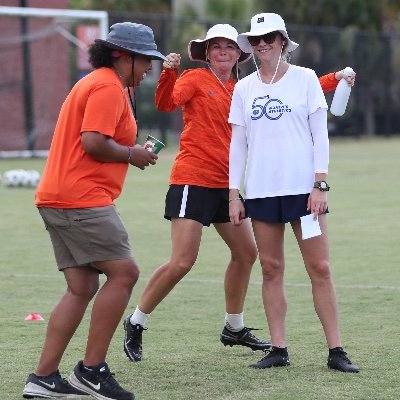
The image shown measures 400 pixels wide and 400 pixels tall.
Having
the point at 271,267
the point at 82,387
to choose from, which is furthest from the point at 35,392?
the point at 271,267

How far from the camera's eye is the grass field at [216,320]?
6.80m

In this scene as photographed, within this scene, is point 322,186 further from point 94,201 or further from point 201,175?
point 94,201

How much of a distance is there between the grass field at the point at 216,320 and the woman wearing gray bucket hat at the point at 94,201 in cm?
Answer: 34

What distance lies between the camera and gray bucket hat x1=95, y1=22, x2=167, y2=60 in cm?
645

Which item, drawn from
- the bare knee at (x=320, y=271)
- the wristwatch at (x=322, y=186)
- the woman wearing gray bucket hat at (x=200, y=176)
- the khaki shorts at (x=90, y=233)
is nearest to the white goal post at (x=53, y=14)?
the woman wearing gray bucket hat at (x=200, y=176)

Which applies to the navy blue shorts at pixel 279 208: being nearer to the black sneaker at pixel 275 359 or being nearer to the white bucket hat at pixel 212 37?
the black sneaker at pixel 275 359

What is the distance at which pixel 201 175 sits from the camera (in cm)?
784

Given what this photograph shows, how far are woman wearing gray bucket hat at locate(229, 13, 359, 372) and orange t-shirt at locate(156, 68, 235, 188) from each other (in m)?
0.46

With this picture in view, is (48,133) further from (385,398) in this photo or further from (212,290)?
(385,398)

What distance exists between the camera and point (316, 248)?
722cm

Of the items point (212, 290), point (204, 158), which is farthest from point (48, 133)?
point (204, 158)

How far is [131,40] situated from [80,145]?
65cm

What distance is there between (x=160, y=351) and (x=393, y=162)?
21.2m

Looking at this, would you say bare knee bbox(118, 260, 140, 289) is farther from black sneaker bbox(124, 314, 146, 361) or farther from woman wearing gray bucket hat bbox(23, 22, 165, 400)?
black sneaker bbox(124, 314, 146, 361)
